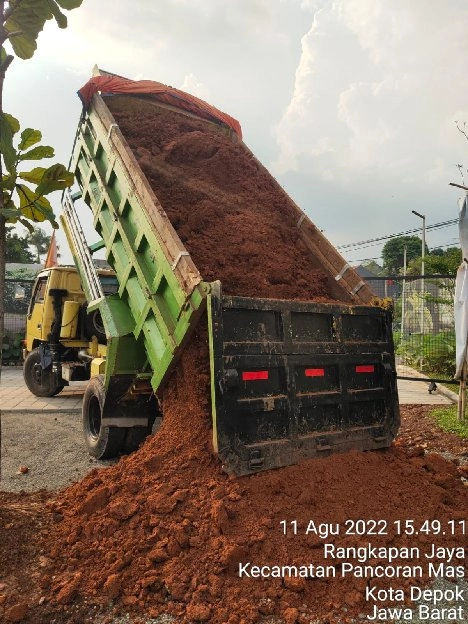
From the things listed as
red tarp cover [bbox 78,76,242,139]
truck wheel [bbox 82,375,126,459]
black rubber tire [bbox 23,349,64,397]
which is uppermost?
red tarp cover [bbox 78,76,242,139]

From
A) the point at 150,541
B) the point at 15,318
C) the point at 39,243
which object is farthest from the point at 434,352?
the point at 39,243

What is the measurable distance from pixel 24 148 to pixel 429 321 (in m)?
9.77

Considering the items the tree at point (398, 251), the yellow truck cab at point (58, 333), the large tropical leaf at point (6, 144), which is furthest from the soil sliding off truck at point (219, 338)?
the tree at point (398, 251)

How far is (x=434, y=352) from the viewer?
10.7 metres

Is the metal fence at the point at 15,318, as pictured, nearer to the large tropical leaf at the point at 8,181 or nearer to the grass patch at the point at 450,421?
the grass patch at the point at 450,421

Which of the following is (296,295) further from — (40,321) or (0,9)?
(40,321)

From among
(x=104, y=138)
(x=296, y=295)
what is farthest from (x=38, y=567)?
(x=104, y=138)

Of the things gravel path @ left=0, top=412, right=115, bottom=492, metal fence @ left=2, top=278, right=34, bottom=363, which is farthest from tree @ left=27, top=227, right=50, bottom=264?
gravel path @ left=0, top=412, right=115, bottom=492

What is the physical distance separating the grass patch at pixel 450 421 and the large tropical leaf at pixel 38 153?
5380 millimetres

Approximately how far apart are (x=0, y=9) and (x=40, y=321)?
613 centimetres

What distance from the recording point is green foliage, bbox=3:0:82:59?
2506mm

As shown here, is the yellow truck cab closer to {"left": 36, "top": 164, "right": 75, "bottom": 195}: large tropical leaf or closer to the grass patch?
{"left": 36, "top": 164, "right": 75, "bottom": 195}: large tropical leaf

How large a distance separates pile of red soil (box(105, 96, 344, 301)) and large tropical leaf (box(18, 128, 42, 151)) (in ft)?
4.97

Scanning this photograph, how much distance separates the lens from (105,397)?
4.35m
